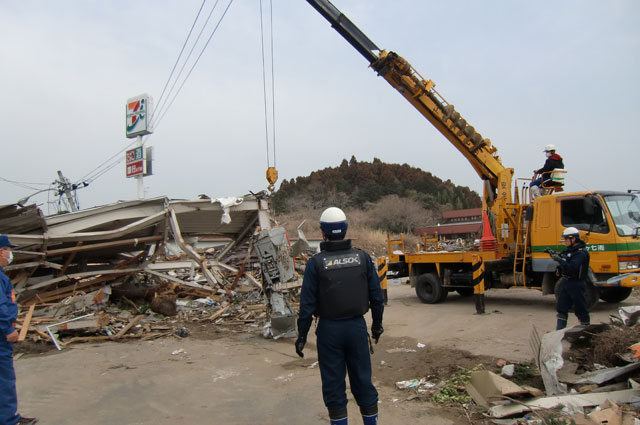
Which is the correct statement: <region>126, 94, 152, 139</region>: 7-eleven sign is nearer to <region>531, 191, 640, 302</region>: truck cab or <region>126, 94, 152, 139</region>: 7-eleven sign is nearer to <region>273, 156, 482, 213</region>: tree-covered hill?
<region>531, 191, 640, 302</region>: truck cab

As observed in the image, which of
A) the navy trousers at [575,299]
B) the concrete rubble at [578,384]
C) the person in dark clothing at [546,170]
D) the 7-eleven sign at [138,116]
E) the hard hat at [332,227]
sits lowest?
the concrete rubble at [578,384]

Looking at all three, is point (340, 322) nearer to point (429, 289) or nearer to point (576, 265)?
point (576, 265)

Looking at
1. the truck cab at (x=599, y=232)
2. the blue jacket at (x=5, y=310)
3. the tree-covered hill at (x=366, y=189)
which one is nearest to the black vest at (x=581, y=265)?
the truck cab at (x=599, y=232)

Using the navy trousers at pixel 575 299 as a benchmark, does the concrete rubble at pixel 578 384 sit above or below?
below

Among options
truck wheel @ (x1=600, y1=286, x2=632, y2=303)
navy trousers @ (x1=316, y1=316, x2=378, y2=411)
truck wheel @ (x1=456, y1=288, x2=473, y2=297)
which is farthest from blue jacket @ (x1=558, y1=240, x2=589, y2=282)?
truck wheel @ (x1=456, y1=288, x2=473, y2=297)

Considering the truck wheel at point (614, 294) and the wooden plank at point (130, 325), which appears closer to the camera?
the wooden plank at point (130, 325)

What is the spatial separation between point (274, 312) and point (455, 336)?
351 cm

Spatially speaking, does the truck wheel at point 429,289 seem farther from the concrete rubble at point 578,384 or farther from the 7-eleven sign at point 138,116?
the 7-eleven sign at point 138,116

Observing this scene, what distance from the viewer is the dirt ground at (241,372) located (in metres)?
4.94

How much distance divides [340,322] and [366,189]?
53.3m

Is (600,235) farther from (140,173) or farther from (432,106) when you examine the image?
(140,173)

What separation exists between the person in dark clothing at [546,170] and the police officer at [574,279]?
12.8 ft

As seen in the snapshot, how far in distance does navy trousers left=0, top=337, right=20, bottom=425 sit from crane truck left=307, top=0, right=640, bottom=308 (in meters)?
8.60

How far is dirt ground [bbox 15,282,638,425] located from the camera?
494 centimetres
